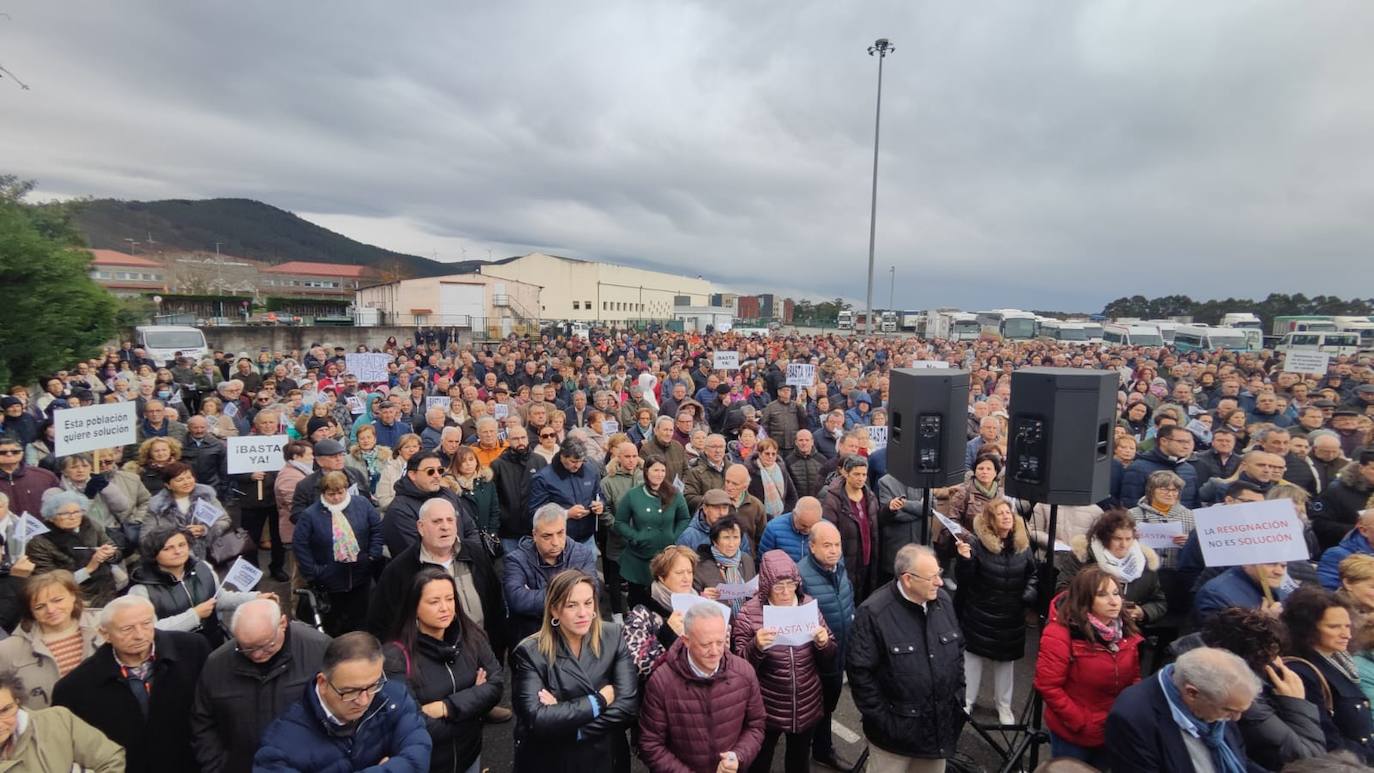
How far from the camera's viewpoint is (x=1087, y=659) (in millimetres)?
3324

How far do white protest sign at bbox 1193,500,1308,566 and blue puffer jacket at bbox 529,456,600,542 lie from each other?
4440 millimetres

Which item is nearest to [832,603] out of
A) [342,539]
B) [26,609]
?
[342,539]

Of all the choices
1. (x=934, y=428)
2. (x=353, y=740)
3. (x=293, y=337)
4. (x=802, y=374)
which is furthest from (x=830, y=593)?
(x=293, y=337)

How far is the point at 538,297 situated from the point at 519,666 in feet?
198

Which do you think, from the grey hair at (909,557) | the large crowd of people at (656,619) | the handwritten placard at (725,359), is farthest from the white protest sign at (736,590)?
the handwritten placard at (725,359)

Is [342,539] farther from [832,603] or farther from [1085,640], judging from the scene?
[1085,640]

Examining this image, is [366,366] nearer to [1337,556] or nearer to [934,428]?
[934,428]

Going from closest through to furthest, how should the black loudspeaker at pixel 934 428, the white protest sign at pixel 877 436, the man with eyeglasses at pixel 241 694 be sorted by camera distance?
the man with eyeglasses at pixel 241 694
the black loudspeaker at pixel 934 428
the white protest sign at pixel 877 436

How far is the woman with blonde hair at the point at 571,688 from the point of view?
2.93 meters

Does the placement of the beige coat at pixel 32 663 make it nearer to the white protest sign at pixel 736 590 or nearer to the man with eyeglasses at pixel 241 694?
the man with eyeglasses at pixel 241 694

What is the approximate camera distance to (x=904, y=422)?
15.5ft

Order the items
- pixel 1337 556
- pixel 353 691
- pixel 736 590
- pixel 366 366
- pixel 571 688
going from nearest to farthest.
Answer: pixel 353 691, pixel 571 688, pixel 736 590, pixel 1337 556, pixel 366 366

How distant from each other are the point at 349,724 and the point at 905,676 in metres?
2.70

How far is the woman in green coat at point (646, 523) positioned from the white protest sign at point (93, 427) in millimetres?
5520
